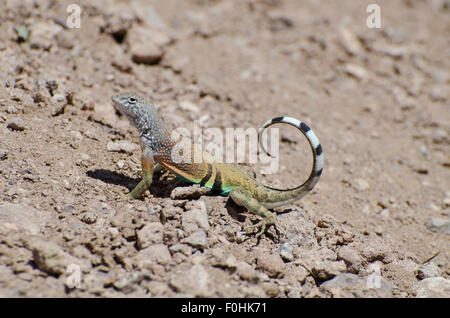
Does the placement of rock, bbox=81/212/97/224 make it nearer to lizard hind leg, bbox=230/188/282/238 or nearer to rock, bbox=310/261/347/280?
lizard hind leg, bbox=230/188/282/238

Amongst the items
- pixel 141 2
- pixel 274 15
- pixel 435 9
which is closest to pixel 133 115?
pixel 141 2

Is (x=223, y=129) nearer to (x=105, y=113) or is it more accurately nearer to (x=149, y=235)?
(x=105, y=113)

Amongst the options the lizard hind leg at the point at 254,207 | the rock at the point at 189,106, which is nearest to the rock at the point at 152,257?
the lizard hind leg at the point at 254,207

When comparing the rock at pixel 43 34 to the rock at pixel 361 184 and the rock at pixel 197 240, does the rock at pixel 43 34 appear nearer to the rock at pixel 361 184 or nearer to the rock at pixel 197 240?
the rock at pixel 197 240

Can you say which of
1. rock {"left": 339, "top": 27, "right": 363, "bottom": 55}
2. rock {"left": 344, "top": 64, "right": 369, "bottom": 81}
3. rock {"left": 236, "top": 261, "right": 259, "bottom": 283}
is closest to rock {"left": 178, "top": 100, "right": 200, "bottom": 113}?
rock {"left": 236, "top": 261, "right": 259, "bottom": 283}

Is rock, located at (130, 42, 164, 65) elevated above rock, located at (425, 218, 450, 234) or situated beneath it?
elevated above

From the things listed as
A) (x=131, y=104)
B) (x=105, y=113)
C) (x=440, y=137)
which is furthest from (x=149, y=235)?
(x=440, y=137)

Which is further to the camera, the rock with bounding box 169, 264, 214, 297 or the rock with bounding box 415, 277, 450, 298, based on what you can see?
the rock with bounding box 415, 277, 450, 298
